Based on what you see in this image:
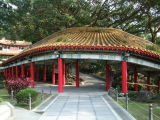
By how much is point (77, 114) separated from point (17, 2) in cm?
2670

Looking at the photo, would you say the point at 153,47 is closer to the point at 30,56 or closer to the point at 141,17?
the point at 30,56

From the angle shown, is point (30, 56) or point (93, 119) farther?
point (30, 56)

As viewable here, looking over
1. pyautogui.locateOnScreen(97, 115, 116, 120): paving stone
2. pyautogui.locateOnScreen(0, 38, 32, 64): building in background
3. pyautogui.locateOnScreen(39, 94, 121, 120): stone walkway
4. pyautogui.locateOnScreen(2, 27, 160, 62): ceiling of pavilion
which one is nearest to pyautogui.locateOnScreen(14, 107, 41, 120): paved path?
pyautogui.locateOnScreen(39, 94, 121, 120): stone walkway

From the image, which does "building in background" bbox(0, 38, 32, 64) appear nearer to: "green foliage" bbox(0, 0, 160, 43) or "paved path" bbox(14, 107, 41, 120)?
"green foliage" bbox(0, 0, 160, 43)

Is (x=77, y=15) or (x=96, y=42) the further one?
(x=77, y=15)

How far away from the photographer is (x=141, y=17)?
34.5 metres

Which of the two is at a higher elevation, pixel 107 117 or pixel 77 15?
pixel 77 15

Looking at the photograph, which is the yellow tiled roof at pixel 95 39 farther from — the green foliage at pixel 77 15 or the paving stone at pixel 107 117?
the paving stone at pixel 107 117

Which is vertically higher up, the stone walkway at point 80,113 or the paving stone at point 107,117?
the stone walkway at point 80,113

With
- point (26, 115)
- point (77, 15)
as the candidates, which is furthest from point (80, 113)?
point (77, 15)

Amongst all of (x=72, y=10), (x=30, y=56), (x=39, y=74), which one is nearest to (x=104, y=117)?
(x=30, y=56)

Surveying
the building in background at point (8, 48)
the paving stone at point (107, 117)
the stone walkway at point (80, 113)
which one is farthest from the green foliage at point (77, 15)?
the paving stone at point (107, 117)

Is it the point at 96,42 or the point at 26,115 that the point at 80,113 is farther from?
the point at 96,42

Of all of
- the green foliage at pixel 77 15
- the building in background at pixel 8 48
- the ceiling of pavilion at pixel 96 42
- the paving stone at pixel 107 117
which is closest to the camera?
the paving stone at pixel 107 117
